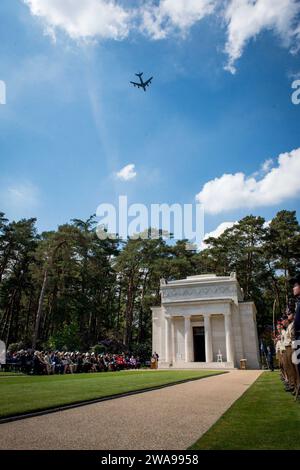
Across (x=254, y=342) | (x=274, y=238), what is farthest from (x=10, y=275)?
(x=274, y=238)

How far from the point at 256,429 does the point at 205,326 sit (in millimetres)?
34120

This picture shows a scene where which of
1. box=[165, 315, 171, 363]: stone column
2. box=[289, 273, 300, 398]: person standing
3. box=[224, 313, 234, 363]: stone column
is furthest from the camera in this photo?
box=[165, 315, 171, 363]: stone column

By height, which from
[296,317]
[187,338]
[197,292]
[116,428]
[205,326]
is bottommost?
[116,428]

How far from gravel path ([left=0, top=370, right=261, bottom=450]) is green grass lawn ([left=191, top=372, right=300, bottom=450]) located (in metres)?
0.24

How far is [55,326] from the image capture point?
148 ft

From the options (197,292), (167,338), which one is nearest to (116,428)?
(167,338)

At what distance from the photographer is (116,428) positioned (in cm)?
505

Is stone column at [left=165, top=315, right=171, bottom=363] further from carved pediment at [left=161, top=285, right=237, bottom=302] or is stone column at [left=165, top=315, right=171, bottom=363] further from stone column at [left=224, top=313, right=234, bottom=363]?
stone column at [left=224, top=313, right=234, bottom=363]

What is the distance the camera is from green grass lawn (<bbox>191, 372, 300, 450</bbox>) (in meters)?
3.96

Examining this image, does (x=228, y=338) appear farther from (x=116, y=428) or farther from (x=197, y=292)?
(x=116, y=428)

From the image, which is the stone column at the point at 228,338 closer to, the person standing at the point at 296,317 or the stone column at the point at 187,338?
the stone column at the point at 187,338

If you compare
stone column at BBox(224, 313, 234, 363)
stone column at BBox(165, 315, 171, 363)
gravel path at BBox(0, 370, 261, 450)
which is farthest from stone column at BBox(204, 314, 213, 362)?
gravel path at BBox(0, 370, 261, 450)

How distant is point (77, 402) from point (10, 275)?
140 ft
